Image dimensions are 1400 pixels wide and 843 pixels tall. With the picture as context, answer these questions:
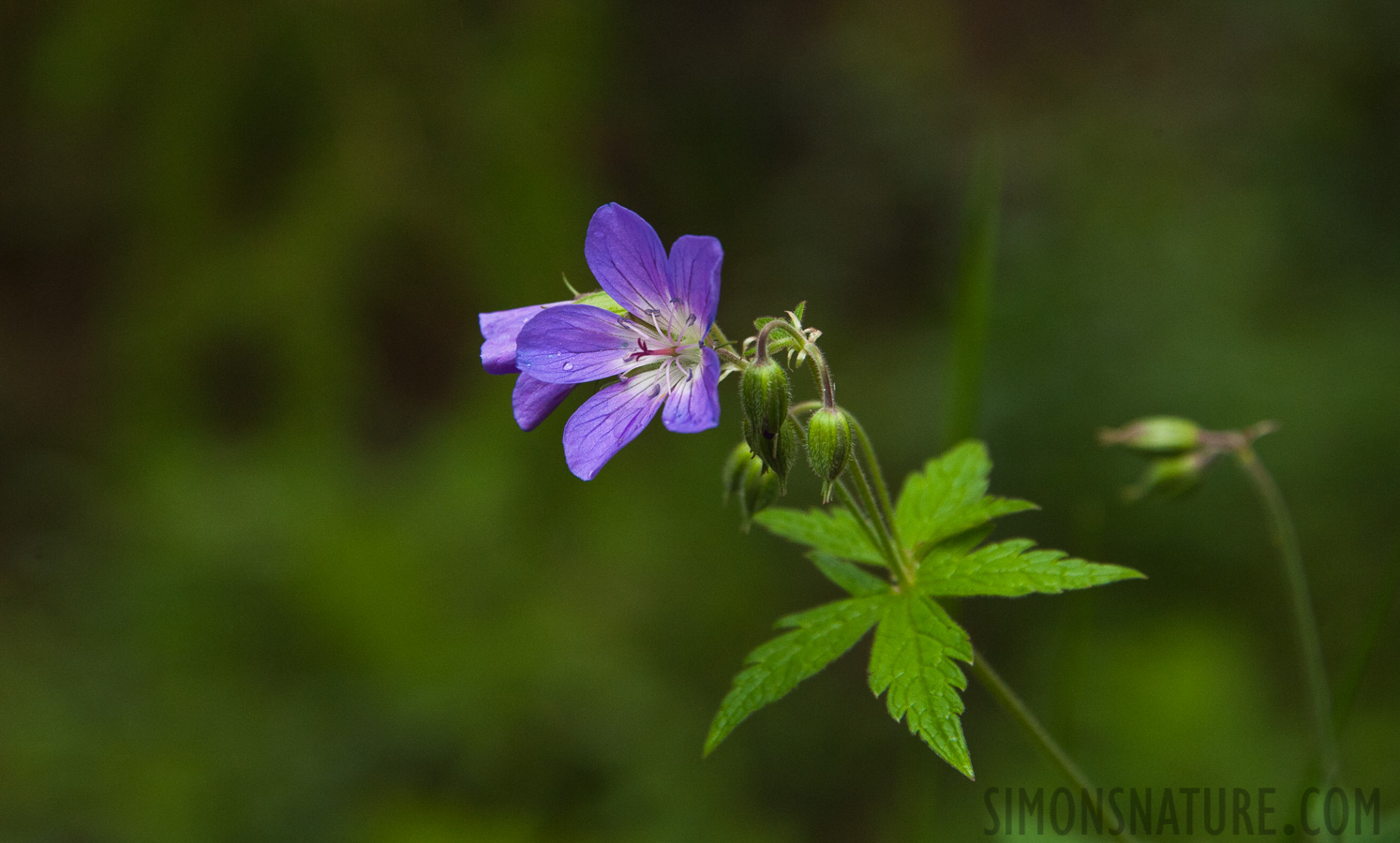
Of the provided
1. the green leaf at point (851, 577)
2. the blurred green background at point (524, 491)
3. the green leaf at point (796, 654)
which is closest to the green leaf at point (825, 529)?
the green leaf at point (851, 577)

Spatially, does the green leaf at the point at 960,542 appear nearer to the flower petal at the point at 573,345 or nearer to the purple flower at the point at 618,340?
the purple flower at the point at 618,340

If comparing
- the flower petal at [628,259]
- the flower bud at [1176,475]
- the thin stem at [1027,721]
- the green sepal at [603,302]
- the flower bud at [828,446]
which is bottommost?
the thin stem at [1027,721]

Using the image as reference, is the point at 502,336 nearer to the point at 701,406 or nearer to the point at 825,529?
the point at 701,406

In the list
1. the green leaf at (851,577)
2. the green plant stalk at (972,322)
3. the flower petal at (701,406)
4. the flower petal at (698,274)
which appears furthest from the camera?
the green plant stalk at (972,322)

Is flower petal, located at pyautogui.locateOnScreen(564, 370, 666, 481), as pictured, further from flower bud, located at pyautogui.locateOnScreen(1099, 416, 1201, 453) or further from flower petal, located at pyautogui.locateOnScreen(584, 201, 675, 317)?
flower bud, located at pyautogui.locateOnScreen(1099, 416, 1201, 453)

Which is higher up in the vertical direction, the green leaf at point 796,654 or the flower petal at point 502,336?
the flower petal at point 502,336

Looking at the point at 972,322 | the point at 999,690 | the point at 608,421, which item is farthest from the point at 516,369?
the point at 972,322
